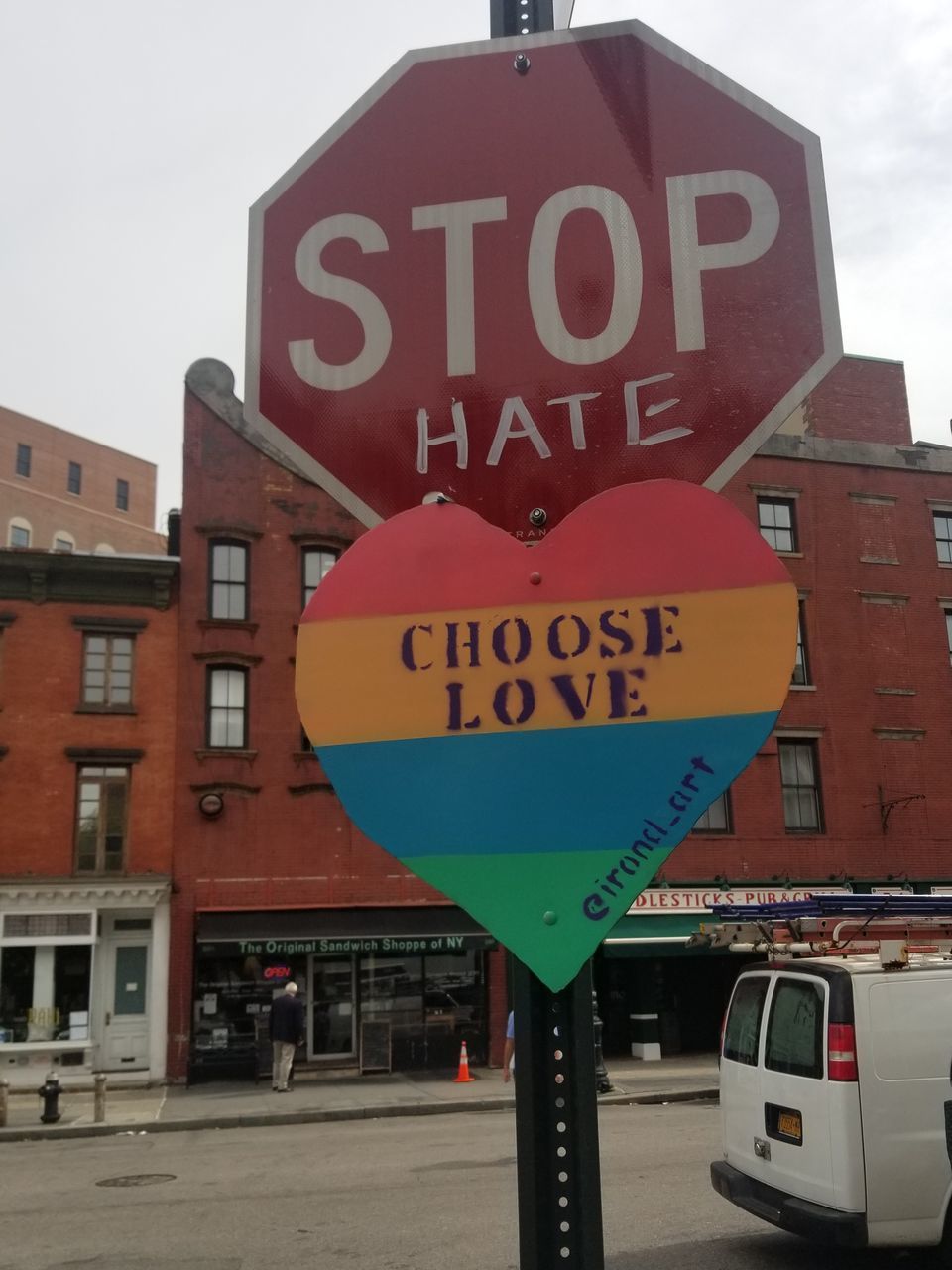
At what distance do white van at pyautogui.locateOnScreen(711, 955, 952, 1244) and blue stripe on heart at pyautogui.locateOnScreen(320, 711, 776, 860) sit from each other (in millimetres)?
6512

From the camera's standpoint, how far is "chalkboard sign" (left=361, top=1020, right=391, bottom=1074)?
21312 mm

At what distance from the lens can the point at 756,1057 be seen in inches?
317

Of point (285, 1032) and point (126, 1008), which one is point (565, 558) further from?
point (126, 1008)

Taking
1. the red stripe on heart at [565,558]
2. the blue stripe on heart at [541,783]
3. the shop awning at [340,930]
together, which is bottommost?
the shop awning at [340,930]

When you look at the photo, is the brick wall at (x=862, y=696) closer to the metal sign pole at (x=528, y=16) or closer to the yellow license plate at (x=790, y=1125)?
the yellow license plate at (x=790, y=1125)

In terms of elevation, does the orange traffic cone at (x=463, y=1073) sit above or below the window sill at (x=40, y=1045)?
below

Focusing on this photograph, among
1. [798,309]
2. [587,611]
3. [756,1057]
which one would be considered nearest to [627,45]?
[798,309]

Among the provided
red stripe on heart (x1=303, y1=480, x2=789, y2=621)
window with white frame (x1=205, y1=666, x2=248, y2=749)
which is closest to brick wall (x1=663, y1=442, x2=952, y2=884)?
window with white frame (x1=205, y1=666, x2=248, y2=749)

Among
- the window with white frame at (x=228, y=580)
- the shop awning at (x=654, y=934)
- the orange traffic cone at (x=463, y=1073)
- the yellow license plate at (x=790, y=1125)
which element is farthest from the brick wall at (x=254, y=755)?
the yellow license plate at (x=790, y=1125)

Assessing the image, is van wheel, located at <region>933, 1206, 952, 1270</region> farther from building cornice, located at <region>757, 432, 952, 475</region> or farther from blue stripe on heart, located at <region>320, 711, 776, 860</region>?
building cornice, located at <region>757, 432, 952, 475</region>

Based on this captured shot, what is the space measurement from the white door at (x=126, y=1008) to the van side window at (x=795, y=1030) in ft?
50.7

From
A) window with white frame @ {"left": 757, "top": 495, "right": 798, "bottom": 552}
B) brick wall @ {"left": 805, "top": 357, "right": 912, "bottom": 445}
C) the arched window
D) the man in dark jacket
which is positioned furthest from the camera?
the arched window

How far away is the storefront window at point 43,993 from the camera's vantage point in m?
20.2

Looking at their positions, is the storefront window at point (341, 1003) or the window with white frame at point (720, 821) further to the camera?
the window with white frame at point (720, 821)
